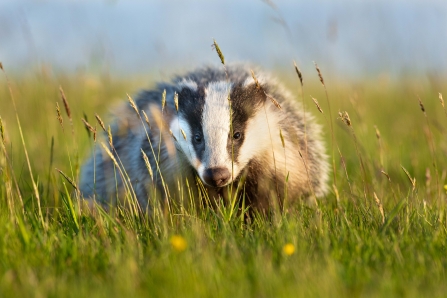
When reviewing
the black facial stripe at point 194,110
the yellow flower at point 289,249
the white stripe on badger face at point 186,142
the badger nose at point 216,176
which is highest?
the black facial stripe at point 194,110

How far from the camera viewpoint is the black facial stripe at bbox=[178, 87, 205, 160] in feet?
12.6

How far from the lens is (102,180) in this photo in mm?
5086

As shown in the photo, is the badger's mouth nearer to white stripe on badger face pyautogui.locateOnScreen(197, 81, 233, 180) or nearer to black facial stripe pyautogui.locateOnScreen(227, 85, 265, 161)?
white stripe on badger face pyautogui.locateOnScreen(197, 81, 233, 180)

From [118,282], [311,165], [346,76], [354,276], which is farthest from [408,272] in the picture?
[346,76]

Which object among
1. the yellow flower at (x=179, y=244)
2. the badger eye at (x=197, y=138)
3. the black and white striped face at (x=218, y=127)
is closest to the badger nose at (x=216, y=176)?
the black and white striped face at (x=218, y=127)

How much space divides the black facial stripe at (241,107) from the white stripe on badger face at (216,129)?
6cm

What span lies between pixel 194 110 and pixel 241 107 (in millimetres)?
312

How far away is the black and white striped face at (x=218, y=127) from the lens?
11.9 ft

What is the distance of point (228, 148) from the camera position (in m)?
3.77

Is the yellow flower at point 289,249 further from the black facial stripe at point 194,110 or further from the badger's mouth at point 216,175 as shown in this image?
the black facial stripe at point 194,110

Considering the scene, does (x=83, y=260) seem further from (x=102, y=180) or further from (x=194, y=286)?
(x=102, y=180)

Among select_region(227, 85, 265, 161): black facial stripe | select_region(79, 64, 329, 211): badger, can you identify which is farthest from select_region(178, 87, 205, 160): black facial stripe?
select_region(227, 85, 265, 161): black facial stripe

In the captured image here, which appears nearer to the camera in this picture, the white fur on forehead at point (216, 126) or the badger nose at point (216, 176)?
the badger nose at point (216, 176)

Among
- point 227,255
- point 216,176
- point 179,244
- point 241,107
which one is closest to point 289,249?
point 227,255
